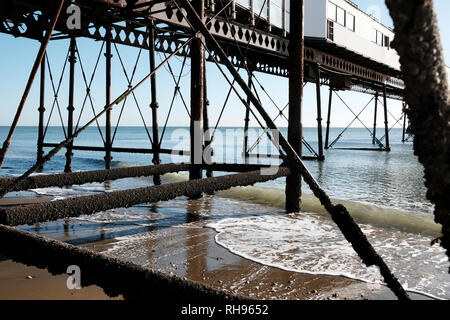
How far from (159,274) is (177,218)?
15.0ft

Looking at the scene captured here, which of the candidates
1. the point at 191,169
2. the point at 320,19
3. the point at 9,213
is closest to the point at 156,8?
the point at 191,169

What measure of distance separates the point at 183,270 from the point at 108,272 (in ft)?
6.58

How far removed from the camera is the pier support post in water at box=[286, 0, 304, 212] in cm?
630

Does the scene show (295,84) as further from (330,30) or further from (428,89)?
(330,30)

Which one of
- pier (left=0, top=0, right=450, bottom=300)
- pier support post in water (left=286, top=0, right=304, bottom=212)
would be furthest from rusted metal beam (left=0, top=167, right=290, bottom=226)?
pier support post in water (left=286, top=0, right=304, bottom=212)

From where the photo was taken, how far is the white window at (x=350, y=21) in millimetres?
20188

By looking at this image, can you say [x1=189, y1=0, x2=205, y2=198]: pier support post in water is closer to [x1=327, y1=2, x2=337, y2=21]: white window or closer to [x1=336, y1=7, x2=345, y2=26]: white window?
[x1=327, y1=2, x2=337, y2=21]: white window

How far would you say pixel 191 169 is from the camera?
668 cm

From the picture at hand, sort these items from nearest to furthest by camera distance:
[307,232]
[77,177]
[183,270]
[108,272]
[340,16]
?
[108,272] → [183,270] → [77,177] → [307,232] → [340,16]

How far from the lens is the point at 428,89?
3.91 feet

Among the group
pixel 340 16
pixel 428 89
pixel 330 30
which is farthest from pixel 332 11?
pixel 428 89

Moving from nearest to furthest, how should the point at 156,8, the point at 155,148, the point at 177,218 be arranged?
the point at 177,218 → the point at 156,8 → the point at 155,148

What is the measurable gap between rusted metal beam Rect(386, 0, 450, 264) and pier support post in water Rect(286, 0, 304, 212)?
4943mm
